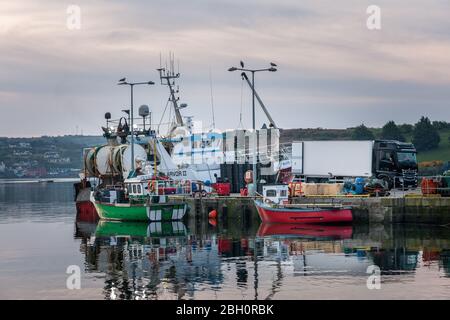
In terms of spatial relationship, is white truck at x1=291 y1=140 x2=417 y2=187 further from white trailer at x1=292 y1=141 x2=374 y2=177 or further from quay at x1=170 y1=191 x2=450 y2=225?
quay at x1=170 y1=191 x2=450 y2=225

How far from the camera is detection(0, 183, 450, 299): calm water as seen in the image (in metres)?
30.7

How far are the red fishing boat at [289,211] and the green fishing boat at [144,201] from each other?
7048 mm

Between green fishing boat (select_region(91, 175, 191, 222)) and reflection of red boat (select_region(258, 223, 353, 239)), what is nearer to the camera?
reflection of red boat (select_region(258, 223, 353, 239))

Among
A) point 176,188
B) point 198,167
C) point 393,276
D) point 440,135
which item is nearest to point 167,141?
point 198,167

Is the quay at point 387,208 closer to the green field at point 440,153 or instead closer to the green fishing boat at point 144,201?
the green fishing boat at point 144,201

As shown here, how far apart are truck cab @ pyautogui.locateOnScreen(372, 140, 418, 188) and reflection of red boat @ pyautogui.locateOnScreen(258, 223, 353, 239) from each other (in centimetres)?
1132

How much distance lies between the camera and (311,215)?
54.0 m

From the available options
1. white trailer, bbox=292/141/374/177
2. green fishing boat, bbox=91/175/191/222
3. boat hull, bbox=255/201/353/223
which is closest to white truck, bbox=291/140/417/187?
white trailer, bbox=292/141/374/177

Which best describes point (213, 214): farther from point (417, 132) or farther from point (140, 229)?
point (417, 132)

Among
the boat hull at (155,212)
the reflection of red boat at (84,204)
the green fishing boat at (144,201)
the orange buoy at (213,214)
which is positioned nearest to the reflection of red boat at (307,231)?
the orange buoy at (213,214)

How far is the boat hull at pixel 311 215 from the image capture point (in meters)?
53.8

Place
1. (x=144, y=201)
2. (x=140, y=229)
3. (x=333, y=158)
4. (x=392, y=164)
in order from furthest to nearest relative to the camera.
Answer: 1. (x=333, y=158)
2. (x=392, y=164)
3. (x=144, y=201)
4. (x=140, y=229)

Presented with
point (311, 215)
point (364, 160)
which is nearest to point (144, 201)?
point (311, 215)

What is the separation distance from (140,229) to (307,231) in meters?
11.3
